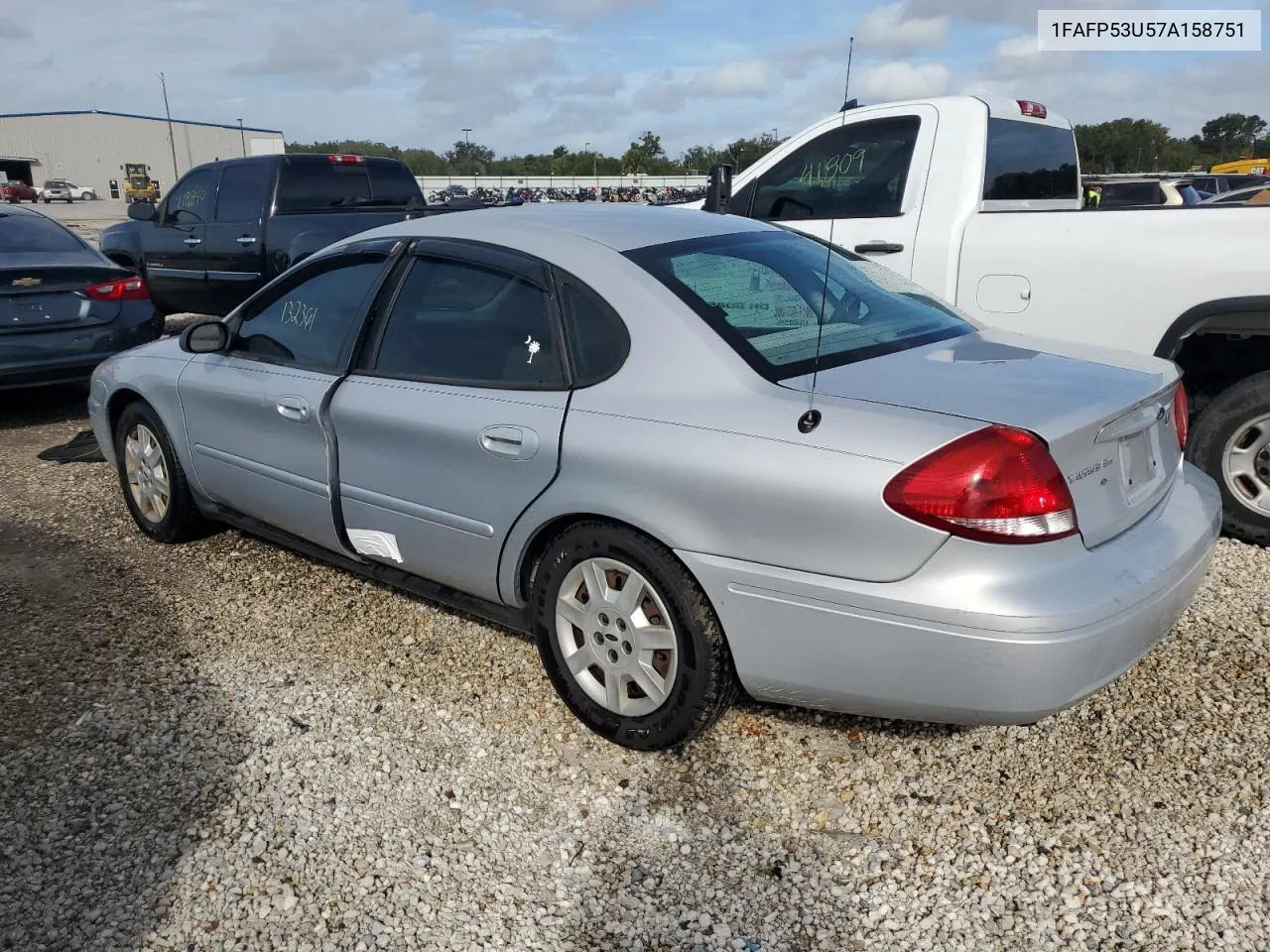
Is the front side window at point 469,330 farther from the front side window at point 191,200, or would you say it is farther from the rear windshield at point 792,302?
the front side window at point 191,200

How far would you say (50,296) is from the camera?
23.5 ft

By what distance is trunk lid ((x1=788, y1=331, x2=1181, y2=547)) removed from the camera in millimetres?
2523

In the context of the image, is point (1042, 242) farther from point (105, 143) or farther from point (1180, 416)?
point (105, 143)

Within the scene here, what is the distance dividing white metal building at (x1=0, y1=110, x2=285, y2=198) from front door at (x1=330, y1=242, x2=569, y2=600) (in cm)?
8971

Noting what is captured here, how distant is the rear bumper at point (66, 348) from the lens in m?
6.92

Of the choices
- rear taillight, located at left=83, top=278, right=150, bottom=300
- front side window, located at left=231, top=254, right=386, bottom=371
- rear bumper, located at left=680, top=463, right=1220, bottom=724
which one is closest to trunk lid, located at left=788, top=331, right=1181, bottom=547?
rear bumper, located at left=680, top=463, right=1220, bottom=724

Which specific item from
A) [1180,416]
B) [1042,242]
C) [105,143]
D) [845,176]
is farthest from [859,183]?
[105,143]

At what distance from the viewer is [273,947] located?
7.82 feet

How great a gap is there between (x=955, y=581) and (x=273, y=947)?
1807 millimetres

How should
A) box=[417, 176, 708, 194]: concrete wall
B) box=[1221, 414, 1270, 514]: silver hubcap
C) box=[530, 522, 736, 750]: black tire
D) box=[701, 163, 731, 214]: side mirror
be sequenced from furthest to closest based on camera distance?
box=[417, 176, 708, 194]: concrete wall < box=[701, 163, 731, 214]: side mirror < box=[1221, 414, 1270, 514]: silver hubcap < box=[530, 522, 736, 750]: black tire

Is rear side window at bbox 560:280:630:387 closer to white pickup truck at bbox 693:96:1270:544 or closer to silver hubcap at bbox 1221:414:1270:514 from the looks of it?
white pickup truck at bbox 693:96:1270:544

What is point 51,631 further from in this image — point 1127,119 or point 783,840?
point 1127,119

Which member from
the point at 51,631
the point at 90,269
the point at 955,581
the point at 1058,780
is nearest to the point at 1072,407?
the point at 955,581

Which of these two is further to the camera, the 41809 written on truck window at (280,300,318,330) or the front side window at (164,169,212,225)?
the front side window at (164,169,212,225)
